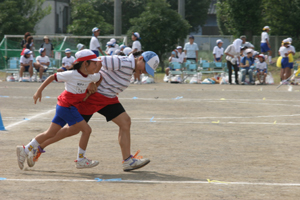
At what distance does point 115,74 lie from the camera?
645 centimetres

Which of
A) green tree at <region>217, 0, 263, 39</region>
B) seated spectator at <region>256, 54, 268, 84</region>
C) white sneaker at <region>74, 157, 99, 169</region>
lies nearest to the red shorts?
white sneaker at <region>74, 157, 99, 169</region>

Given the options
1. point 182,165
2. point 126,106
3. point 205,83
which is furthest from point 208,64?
point 182,165

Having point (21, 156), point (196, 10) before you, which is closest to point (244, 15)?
point (196, 10)

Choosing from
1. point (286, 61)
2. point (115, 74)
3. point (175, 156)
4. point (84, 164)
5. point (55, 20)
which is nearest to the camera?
point (84, 164)

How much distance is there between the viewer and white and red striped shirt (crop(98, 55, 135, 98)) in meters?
6.32

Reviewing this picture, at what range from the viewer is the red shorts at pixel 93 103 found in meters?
6.46

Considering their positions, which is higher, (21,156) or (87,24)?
(87,24)

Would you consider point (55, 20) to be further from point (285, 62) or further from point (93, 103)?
point (93, 103)

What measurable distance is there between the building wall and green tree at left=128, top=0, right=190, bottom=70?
64.6 ft

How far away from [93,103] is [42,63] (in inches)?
688

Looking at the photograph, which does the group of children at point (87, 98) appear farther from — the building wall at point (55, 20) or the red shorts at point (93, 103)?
the building wall at point (55, 20)

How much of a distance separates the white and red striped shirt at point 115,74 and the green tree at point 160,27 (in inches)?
935

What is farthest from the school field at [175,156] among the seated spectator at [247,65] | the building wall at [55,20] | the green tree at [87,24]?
the building wall at [55,20]

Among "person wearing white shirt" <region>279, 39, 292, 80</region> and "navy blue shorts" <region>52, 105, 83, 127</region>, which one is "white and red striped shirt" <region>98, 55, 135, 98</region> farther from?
"person wearing white shirt" <region>279, 39, 292, 80</region>
